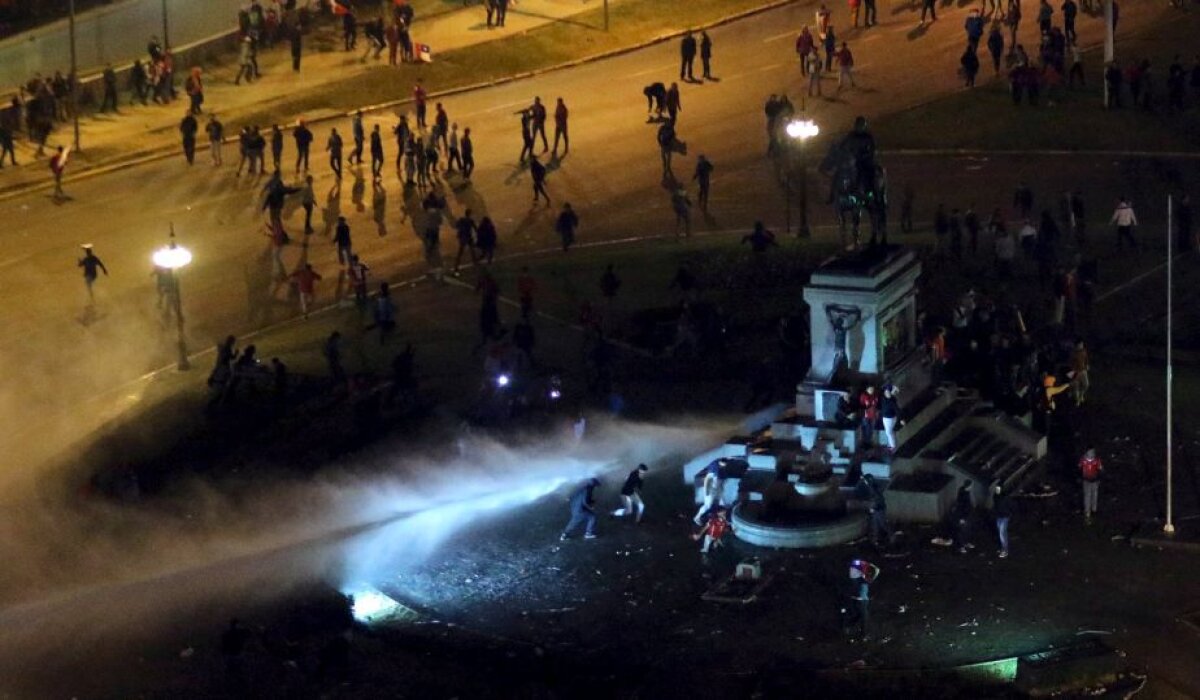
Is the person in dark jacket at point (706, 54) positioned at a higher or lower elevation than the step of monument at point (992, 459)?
higher

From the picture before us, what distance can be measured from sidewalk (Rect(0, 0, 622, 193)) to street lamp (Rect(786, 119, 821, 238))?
1367 centimetres

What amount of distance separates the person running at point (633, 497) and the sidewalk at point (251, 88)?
24.3 metres

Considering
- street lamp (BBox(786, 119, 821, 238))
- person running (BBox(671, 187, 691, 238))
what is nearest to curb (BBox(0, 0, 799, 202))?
person running (BBox(671, 187, 691, 238))

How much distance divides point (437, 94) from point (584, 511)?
28876mm

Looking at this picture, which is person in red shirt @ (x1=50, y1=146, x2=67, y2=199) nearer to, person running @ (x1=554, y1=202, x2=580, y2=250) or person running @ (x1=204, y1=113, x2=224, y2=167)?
person running @ (x1=204, y1=113, x2=224, y2=167)

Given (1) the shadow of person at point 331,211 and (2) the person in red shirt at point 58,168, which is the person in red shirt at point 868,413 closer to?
(1) the shadow of person at point 331,211

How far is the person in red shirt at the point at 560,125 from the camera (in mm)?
61562

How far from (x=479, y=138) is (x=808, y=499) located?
25.7m

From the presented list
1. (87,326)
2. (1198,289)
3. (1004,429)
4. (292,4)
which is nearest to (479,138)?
(292,4)

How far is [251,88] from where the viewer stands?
66812 millimetres

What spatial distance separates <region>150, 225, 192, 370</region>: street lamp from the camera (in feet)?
156

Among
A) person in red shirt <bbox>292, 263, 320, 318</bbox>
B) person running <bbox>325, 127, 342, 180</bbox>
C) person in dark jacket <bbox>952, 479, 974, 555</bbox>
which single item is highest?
person running <bbox>325, 127, 342, 180</bbox>

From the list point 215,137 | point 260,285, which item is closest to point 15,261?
point 260,285

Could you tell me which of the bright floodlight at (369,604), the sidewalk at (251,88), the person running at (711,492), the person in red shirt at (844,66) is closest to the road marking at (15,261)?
the sidewalk at (251,88)
